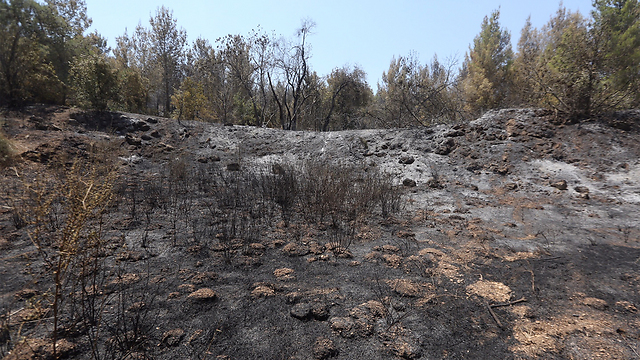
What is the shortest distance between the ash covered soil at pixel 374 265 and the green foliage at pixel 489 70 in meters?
8.82

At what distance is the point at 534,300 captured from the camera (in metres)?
2.80

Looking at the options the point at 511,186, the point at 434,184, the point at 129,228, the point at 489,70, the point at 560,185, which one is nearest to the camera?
the point at 129,228

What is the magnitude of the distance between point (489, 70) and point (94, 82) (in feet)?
73.0

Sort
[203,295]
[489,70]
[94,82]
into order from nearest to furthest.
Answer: [203,295] → [94,82] → [489,70]

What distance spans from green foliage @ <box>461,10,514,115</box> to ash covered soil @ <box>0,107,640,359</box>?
→ 347 inches

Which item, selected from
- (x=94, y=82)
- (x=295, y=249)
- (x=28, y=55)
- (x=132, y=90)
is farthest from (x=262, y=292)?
(x=132, y=90)

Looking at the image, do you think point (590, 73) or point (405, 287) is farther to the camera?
point (590, 73)

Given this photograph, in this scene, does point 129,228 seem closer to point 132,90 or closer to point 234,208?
point 234,208

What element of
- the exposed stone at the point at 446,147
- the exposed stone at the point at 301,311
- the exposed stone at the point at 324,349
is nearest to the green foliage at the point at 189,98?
the exposed stone at the point at 446,147

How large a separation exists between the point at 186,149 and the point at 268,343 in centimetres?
1015

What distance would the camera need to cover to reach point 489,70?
18.5 metres

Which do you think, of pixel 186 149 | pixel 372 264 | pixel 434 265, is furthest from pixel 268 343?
pixel 186 149

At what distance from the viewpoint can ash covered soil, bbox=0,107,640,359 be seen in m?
2.17

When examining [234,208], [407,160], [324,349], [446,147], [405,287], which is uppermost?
[446,147]
